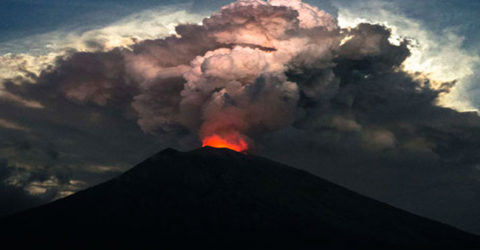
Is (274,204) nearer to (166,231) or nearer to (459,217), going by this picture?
(166,231)

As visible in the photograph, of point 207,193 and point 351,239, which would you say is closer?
point 351,239

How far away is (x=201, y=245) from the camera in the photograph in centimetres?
2603

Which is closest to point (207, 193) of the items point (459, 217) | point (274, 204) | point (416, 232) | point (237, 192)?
point (237, 192)

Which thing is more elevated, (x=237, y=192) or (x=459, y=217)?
(x=459, y=217)

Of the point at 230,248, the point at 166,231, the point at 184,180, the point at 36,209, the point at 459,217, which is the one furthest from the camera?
the point at 459,217

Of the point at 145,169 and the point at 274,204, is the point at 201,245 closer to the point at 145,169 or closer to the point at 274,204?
the point at 274,204

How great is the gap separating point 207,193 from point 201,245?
11.7m

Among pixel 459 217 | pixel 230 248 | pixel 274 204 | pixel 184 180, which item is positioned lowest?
pixel 230 248

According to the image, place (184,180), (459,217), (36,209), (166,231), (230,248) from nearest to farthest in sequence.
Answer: (230,248) < (166,231) < (36,209) < (184,180) < (459,217)

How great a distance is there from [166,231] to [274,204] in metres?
13.4

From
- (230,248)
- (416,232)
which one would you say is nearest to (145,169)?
Answer: (230,248)

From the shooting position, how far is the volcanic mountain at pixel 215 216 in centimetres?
2686

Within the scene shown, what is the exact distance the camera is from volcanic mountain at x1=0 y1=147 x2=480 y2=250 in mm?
26859

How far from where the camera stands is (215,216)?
106 ft
